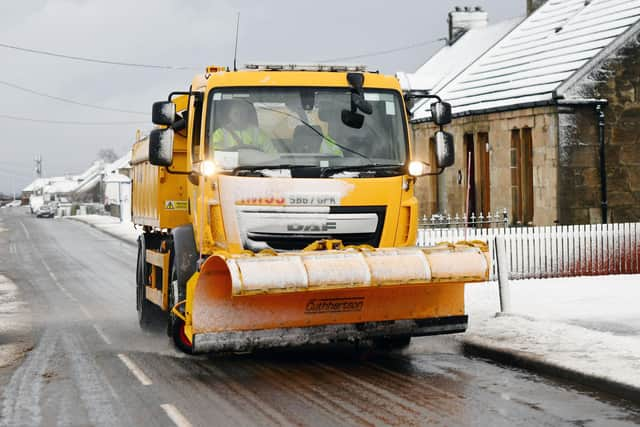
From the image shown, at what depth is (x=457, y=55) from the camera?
38.5m

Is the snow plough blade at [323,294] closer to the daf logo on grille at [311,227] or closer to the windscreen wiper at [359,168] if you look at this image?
the daf logo on grille at [311,227]

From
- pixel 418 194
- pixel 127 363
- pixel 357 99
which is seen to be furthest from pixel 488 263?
pixel 418 194

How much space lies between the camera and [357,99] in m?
10.5

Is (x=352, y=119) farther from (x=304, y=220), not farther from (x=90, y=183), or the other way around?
(x=90, y=183)

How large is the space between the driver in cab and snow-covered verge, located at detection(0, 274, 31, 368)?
3.45 meters

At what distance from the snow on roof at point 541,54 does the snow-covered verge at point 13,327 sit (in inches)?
522

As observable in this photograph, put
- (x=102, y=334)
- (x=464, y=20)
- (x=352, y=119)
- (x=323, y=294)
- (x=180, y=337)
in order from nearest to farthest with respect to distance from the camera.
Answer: (x=323, y=294), (x=352, y=119), (x=180, y=337), (x=102, y=334), (x=464, y=20)

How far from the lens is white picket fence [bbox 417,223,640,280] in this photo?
63.4 feet

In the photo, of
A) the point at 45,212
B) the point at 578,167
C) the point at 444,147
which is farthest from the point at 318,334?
the point at 45,212

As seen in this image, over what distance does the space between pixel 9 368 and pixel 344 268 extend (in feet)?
13.2

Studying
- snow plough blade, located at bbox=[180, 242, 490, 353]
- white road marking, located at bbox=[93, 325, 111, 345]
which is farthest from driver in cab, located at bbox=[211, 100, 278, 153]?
white road marking, located at bbox=[93, 325, 111, 345]

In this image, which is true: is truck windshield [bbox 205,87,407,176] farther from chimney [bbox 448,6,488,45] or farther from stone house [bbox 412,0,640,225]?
chimney [bbox 448,6,488,45]

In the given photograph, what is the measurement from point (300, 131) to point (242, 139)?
61cm

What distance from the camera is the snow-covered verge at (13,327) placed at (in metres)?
11.7
